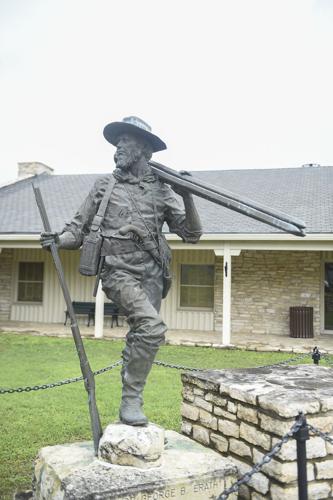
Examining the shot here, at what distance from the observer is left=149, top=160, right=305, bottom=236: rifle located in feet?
10.8

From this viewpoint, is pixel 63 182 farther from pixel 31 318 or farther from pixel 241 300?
pixel 241 300

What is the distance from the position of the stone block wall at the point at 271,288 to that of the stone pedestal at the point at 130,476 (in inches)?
411

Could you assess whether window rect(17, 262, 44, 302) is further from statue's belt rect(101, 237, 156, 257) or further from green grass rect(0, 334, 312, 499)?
statue's belt rect(101, 237, 156, 257)

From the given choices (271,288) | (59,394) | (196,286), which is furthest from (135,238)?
(196,286)

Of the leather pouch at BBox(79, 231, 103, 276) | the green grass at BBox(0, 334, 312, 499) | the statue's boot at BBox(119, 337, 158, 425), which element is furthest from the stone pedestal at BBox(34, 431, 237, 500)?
the leather pouch at BBox(79, 231, 103, 276)

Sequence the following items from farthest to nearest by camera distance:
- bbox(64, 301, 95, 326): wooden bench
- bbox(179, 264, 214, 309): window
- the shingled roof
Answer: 1. bbox(64, 301, 95, 326): wooden bench
2. bbox(179, 264, 214, 309): window
3. the shingled roof

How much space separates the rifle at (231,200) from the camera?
3293mm

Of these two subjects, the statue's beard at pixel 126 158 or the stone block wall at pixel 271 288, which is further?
the stone block wall at pixel 271 288

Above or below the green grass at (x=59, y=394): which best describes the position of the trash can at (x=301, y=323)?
above

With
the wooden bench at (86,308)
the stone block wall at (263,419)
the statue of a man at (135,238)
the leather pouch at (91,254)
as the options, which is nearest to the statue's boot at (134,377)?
the statue of a man at (135,238)

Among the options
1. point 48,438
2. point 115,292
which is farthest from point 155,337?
point 48,438

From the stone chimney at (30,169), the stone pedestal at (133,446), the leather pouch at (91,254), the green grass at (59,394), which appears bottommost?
Result: the green grass at (59,394)

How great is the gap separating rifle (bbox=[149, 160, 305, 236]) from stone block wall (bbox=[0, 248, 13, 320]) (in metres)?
12.9

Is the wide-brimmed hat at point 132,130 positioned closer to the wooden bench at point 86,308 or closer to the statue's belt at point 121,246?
the statue's belt at point 121,246
